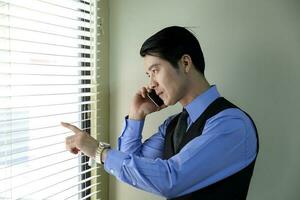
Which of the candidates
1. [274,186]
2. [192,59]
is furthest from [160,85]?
[274,186]

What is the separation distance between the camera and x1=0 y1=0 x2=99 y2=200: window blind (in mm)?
1118

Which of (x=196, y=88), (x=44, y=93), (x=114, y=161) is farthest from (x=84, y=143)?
(x=196, y=88)

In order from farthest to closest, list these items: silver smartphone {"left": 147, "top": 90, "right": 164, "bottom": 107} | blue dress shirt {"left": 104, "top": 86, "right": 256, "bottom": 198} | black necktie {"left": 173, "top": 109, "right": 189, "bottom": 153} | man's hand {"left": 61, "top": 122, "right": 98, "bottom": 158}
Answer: silver smartphone {"left": 147, "top": 90, "right": 164, "bottom": 107} → black necktie {"left": 173, "top": 109, "right": 189, "bottom": 153} → man's hand {"left": 61, "top": 122, "right": 98, "bottom": 158} → blue dress shirt {"left": 104, "top": 86, "right": 256, "bottom": 198}

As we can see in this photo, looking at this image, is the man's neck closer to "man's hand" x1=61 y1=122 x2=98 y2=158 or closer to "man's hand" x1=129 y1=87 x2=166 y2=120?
"man's hand" x1=129 y1=87 x2=166 y2=120

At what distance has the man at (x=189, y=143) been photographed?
3.07 feet

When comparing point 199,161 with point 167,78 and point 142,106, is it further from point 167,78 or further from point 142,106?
point 142,106

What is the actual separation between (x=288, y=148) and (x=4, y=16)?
1.14 m

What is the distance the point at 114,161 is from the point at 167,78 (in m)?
0.33

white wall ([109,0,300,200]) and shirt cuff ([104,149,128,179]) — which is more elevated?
white wall ([109,0,300,200])

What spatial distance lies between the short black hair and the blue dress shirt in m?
0.24

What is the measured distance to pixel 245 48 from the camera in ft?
4.37

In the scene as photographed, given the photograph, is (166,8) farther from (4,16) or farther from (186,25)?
(4,16)

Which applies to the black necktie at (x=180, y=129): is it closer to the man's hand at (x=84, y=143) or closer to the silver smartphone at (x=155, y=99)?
the silver smartphone at (x=155, y=99)

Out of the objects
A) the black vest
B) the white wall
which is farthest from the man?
the white wall
